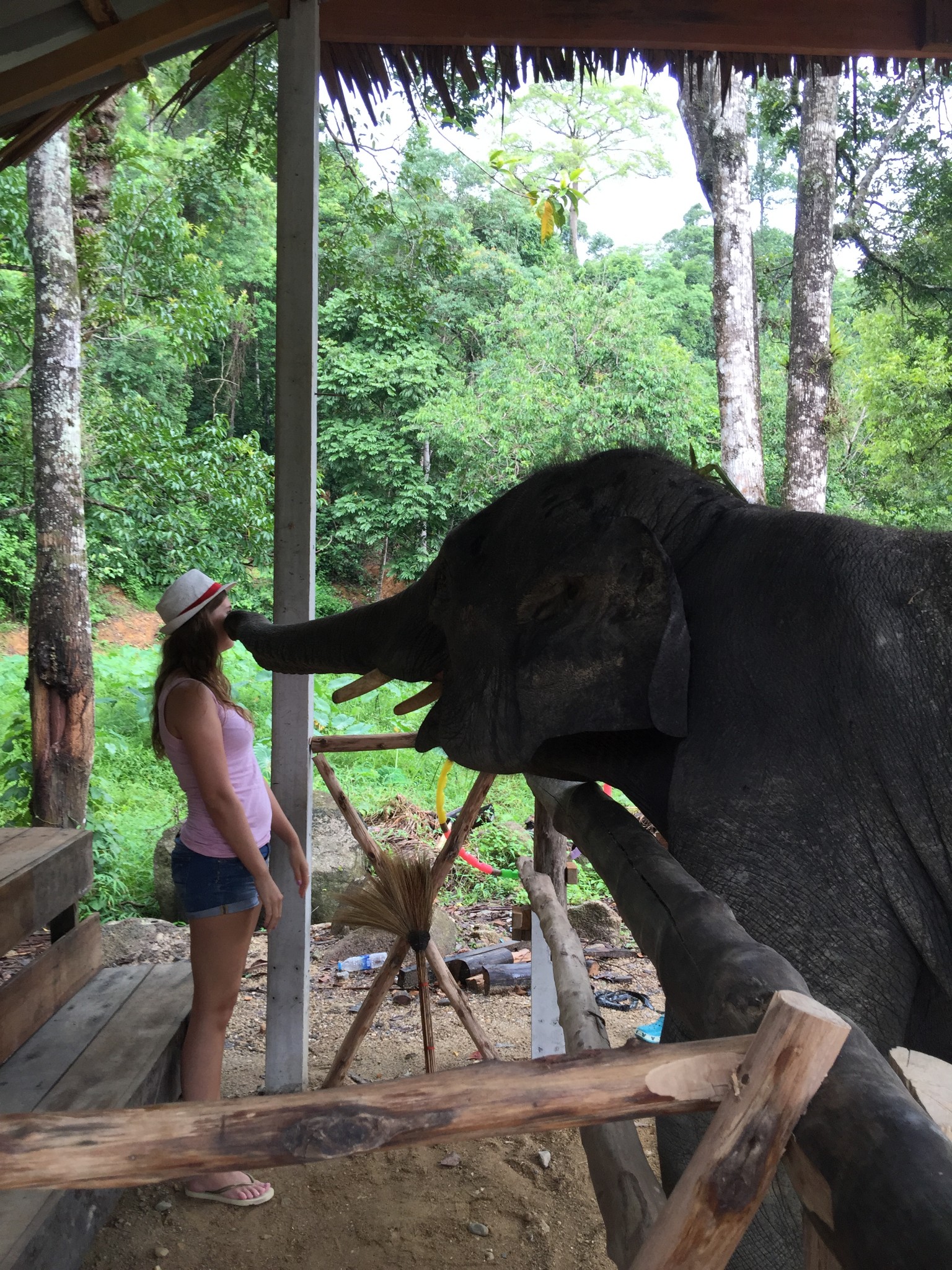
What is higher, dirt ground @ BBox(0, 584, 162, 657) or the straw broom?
dirt ground @ BBox(0, 584, 162, 657)

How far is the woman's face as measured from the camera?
296 centimetres

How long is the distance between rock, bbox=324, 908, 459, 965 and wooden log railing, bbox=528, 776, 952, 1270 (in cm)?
448

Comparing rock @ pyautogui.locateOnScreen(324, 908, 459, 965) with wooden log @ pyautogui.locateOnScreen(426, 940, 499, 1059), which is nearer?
wooden log @ pyautogui.locateOnScreen(426, 940, 499, 1059)

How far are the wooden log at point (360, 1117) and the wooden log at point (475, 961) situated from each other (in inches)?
168

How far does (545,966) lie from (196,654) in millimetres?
1719

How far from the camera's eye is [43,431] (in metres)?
5.61

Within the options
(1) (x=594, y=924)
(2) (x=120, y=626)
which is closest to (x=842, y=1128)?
(1) (x=594, y=924)

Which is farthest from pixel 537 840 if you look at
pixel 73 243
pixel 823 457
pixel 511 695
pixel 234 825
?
pixel 823 457

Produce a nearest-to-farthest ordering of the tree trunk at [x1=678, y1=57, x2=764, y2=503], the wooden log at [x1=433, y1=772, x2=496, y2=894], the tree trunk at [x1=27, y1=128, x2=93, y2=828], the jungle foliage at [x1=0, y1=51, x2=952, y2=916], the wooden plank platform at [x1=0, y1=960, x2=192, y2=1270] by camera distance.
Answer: the wooden plank platform at [x1=0, y1=960, x2=192, y2=1270], the wooden log at [x1=433, y1=772, x2=496, y2=894], the tree trunk at [x1=27, y1=128, x2=93, y2=828], the tree trunk at [x1=678, y1=57, x2=764, y2=503], the jungle foliage at [x1=0, y1=51, x2=952, y2=916]

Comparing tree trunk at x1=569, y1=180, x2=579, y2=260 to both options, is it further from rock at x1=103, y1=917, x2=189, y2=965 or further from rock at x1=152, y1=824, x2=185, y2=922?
rock at x1=103, y1=917, x2=189, y2=965

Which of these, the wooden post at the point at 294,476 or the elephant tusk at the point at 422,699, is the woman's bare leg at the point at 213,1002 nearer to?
the wooden post at the point at 294,476

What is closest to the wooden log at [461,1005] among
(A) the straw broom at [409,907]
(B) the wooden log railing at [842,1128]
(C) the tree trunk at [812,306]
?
(A) the straw broom at [409,907]

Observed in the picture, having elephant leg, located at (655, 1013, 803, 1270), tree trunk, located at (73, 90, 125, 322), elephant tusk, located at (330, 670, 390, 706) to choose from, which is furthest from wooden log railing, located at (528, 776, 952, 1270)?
tree trunk, located at (73, 90, 125, 322)

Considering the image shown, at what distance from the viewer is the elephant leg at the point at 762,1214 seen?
1339mm
